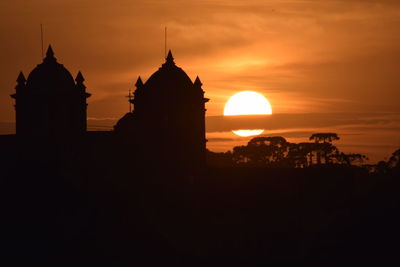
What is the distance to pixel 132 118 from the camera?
209 ft

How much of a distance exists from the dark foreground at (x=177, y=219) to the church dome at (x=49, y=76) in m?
5.59

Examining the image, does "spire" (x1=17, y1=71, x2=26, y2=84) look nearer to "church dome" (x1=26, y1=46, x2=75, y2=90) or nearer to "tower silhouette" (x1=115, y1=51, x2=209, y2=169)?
"church dome" (x1=26, y1=46, x2=75, y2=90)

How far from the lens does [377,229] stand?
49.6 m

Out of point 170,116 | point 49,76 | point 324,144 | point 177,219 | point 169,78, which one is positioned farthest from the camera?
point 324,144

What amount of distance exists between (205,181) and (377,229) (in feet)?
52.7

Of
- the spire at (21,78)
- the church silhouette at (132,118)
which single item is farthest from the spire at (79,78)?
the spire at (21,78)

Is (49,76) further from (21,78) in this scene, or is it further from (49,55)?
(21,78)

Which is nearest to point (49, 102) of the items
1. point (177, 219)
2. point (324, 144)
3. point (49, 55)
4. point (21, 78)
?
point (21, 78)

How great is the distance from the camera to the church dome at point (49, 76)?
200 ft

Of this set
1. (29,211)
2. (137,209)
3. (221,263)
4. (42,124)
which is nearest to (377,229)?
(221,263)

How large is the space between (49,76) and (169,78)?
26.5 feet

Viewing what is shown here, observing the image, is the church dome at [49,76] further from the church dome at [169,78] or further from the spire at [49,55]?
the church dome at [169,78]

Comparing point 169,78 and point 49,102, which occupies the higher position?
point 169,78

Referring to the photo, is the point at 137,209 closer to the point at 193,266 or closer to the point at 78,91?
the point at 193,266
